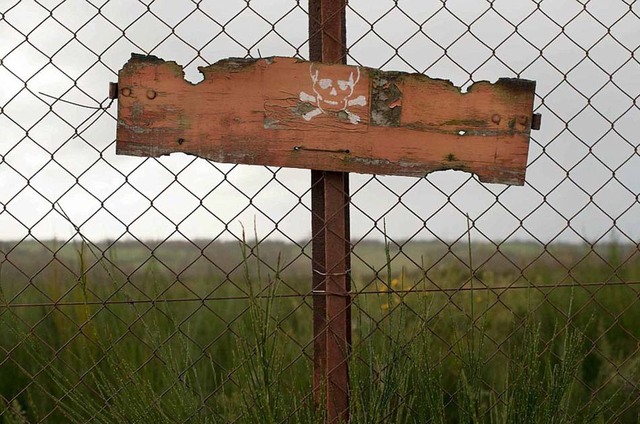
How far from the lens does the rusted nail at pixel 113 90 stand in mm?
2268

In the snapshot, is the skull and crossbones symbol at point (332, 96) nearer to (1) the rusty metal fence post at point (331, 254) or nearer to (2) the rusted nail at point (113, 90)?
(1) the rusty metal fence post at point (331, 254)

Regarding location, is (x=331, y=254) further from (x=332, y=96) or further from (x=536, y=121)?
(x=536, y=121)

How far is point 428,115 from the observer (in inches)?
94.7

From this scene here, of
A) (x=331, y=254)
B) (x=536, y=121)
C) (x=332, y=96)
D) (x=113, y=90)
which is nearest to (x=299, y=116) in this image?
(x=332, y=96)

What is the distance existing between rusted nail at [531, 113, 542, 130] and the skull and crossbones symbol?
0.53 m

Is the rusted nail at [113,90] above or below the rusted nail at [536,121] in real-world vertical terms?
above

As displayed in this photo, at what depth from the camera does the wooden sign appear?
2268 mm

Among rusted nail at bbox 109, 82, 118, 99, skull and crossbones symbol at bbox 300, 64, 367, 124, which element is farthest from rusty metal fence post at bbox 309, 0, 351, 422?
rusted nail at bbox 109, 82, 118, 99

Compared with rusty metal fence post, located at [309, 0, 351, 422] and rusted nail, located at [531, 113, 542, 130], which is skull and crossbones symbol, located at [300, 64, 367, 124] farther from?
rusted nail, located at [531, 113, 542, 130]

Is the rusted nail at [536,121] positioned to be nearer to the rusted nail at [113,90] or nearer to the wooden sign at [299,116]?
the wooden sign at [299,116]

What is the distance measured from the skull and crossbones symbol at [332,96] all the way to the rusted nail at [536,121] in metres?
0.53

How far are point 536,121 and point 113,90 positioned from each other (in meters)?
1.20

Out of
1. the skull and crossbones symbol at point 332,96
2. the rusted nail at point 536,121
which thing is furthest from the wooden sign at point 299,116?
the rusted nail at point 536,121

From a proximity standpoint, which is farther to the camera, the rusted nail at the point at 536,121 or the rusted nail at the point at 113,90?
the rusted nail at the point at 536,121
